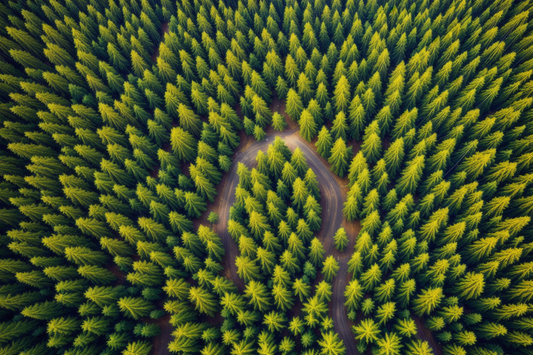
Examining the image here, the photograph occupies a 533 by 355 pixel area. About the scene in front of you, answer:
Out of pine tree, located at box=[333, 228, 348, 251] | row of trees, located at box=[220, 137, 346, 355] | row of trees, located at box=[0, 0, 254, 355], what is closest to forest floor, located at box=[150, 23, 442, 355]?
pine tree, located at box=[333, 228, 348, 251]

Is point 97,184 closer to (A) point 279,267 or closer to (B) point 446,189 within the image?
(A) point 279,267

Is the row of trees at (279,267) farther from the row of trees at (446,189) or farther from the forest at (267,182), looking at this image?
the row of trees at (446,189)

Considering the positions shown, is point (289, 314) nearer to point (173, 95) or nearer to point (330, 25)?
point (173, 95)

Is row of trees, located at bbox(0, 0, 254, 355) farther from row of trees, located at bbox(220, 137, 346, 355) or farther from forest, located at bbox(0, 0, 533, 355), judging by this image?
row of trees, located at bbox(220, 137, 346, 355)

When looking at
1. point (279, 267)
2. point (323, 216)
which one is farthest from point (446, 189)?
point (279, 267)

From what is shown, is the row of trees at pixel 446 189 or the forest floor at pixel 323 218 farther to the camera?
the forest floor at pixel 323 218

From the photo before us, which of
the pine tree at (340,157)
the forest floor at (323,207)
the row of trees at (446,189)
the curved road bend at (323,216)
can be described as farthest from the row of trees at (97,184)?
the row of trees at (446,189)
